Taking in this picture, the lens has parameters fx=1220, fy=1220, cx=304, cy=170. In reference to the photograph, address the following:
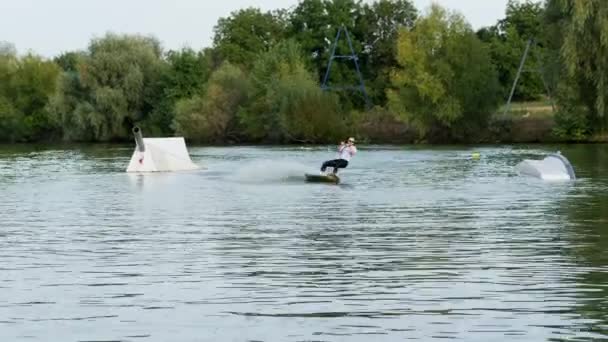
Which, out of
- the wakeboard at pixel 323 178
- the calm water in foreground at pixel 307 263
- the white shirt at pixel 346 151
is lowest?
the wakeboard at pixel 323 178

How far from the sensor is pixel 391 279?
1694 cm

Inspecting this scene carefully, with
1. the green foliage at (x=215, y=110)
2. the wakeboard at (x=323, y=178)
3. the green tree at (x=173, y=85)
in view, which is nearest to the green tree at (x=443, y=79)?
the green foliage at (x=215, y=110)

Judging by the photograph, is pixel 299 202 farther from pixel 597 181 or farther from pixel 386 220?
pixel 597 181

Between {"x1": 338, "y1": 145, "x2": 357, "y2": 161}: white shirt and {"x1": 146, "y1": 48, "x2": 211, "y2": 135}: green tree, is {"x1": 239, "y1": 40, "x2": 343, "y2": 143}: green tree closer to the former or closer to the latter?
{"x1": 146, "y1": 48, "x2": 211, "y2": 135}: green tree

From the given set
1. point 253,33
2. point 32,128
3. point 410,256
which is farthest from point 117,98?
point 410,256

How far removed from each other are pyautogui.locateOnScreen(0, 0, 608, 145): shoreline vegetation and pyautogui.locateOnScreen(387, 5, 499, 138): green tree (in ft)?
0.35

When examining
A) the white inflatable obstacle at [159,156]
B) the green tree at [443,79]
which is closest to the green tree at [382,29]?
the green tree at [443,79]

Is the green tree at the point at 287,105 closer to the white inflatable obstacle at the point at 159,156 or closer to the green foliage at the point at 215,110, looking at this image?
the green foliage at the point at 215,110

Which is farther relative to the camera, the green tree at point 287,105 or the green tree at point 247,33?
the green tree at point 247,33

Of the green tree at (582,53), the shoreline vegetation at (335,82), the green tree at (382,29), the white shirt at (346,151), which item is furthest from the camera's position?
the green tree at (382,29)

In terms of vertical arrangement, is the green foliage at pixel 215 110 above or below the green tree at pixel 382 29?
below

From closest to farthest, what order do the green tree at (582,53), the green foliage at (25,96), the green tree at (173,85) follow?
the green tree at (582,53)
the green tree at (173,85)
the green foliage at (25,96)

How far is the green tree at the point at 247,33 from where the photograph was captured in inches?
5487

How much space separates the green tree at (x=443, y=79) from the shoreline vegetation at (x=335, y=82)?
0.35ft
